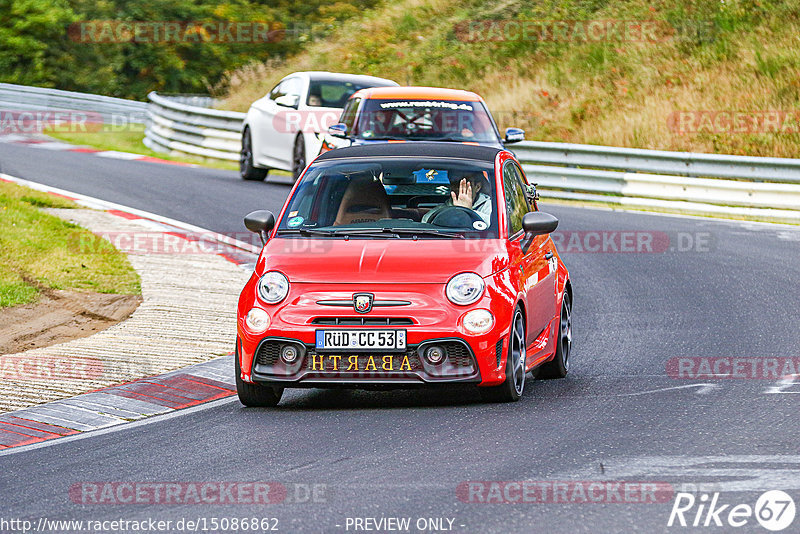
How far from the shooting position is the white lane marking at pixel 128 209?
54.4 feet

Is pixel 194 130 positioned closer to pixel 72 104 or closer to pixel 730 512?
pixel 72 104

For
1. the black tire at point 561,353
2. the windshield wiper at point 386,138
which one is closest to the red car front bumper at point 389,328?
the black tire at point 561,353

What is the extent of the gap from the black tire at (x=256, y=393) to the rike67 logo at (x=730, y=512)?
3343mm

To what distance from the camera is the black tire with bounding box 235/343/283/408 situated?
8742mm

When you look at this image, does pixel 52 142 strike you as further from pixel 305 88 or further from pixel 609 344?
pixel 609 344

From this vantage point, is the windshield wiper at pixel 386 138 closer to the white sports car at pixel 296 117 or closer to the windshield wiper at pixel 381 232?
the white sports car at pixel 296 117

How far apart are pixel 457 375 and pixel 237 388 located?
4.74 feet

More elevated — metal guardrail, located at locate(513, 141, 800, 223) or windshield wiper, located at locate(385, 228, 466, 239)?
windshield wiper, located at locate(385, 228, 466, 239)

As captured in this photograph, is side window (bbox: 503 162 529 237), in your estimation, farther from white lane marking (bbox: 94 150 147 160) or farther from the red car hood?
white lane marking (bbox: 94 150 147 160)

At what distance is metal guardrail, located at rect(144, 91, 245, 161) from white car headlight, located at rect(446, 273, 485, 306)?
19.0 metres

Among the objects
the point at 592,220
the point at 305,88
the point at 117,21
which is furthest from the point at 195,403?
the point at 117,21

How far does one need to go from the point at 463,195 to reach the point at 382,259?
1176mm

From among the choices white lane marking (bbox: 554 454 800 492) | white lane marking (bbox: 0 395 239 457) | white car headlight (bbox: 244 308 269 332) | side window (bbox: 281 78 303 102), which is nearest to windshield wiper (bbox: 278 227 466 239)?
white car headlight (bbox: 244 308 269 332)

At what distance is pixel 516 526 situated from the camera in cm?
588
